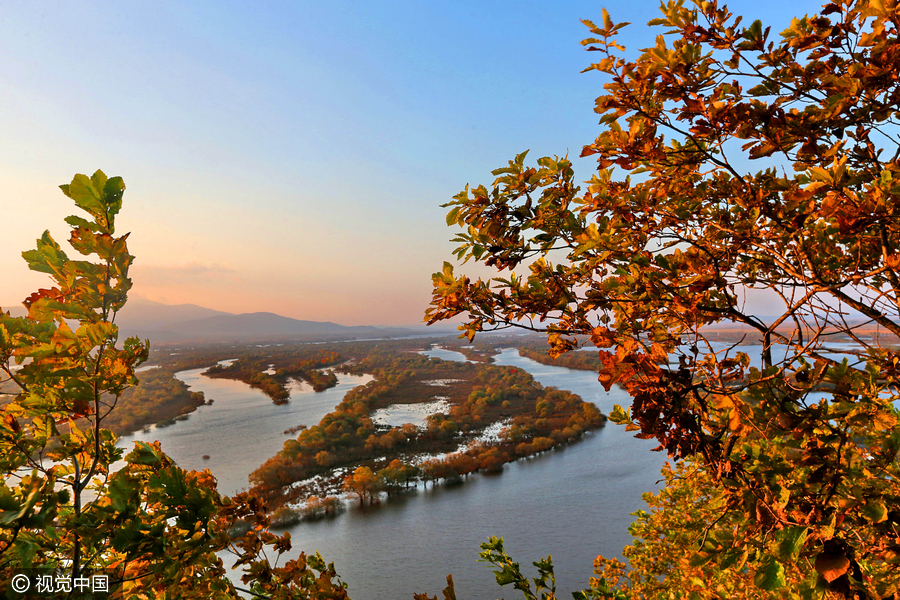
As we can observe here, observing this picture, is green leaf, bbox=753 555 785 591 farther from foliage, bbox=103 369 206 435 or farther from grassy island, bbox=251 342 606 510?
foliage, bbox=103 369 206 435

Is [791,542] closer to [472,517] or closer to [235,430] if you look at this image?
[472,517]

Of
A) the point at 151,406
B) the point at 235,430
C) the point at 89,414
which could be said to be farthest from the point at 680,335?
the point at 151,406

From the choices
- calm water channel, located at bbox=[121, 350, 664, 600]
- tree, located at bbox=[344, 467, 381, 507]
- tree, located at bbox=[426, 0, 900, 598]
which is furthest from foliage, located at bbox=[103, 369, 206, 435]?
tree, located at bbox=[426, 0, 900, 598]

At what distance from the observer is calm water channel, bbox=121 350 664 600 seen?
1367 cm

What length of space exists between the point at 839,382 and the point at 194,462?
2388 centimetres

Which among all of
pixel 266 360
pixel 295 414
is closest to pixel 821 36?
pixel 295 414

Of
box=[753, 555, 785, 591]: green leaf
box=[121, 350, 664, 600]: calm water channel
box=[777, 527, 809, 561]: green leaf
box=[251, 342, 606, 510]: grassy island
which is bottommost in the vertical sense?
box=[121, 350, 664, 600]: calm water channel

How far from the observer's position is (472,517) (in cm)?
1697

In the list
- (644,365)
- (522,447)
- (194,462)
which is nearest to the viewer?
(644,365)

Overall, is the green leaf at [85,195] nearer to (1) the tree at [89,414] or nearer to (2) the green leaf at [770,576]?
(1) the tree at [89,414]

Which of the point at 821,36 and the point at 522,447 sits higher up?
the point at 821,36

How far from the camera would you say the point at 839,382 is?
1345 millimetres

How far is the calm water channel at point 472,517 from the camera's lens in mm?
13672

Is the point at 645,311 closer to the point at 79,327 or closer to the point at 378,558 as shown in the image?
the point at 79,327
